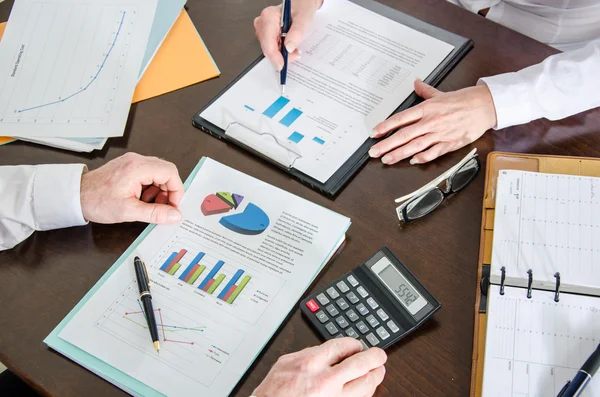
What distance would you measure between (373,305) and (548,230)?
11.6 inches

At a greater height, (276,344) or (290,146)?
(290,146)

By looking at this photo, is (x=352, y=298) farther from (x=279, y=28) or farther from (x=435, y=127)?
(x=279, y=28)

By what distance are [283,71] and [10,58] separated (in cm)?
57

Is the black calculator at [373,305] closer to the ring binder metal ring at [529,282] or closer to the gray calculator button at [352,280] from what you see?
the gray calculator button at [352,280]

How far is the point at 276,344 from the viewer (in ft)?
2.89

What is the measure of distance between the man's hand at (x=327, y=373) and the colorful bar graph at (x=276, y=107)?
19.0 inches

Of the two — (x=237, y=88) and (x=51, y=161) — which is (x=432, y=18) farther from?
(x=51, y=161)

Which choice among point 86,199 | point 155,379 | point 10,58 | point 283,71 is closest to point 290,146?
point 283,71

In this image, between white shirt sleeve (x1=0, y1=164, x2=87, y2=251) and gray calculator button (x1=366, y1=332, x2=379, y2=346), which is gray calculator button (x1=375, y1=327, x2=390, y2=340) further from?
white shirt sleeve (x1=0, y1=164, x2=87, y2=251)

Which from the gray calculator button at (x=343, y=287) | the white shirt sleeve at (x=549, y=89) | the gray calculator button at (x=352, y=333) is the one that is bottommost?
the gray calculator button at (x=352, y=333)

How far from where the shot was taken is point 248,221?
100 centimetres

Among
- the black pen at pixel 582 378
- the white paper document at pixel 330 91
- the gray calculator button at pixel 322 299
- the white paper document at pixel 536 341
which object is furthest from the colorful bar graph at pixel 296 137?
the black pen at pixel 582 378

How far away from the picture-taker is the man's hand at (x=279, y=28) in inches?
48.2

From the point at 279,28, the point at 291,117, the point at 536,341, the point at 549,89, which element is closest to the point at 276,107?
the point at 291,117
